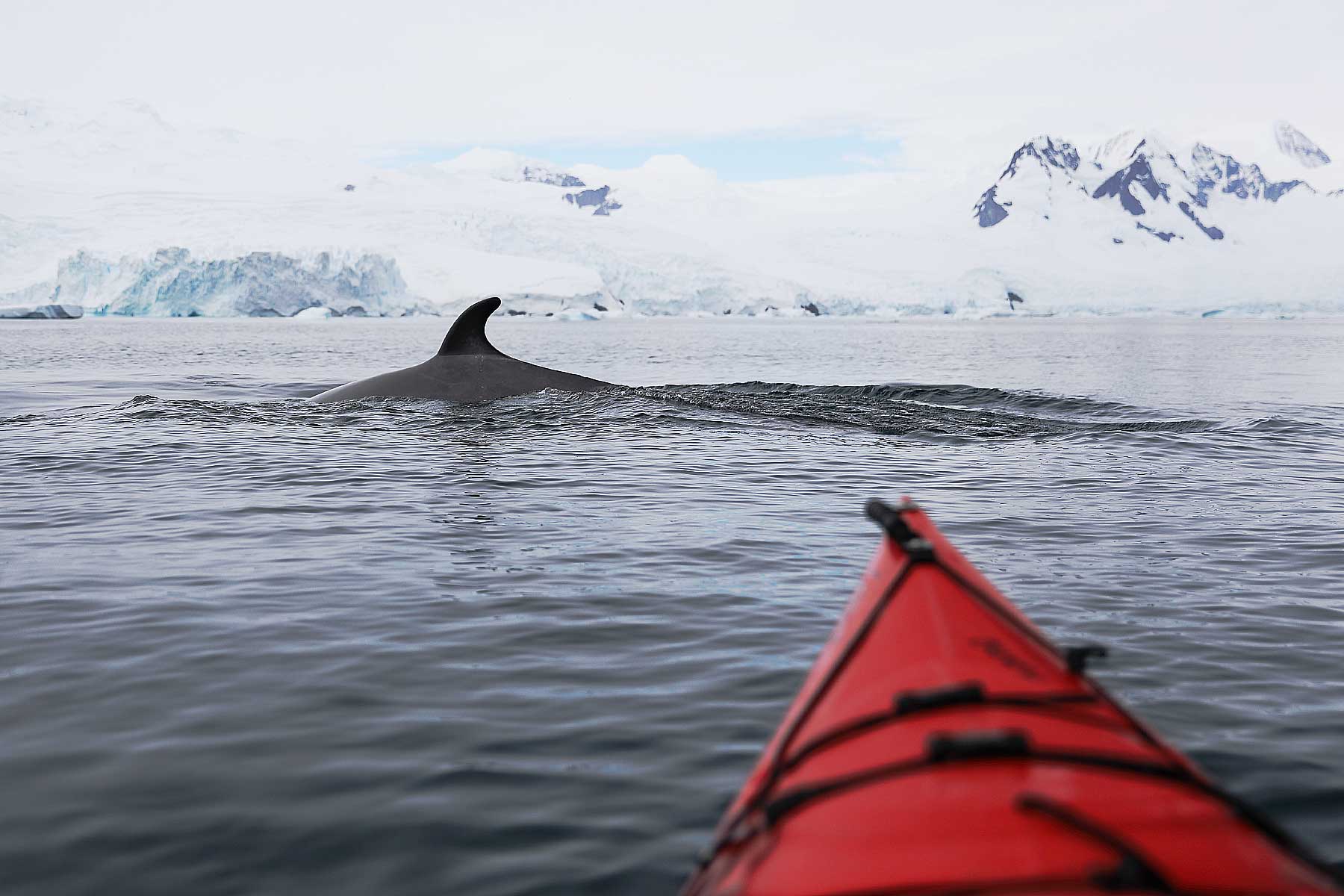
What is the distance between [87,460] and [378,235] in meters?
106

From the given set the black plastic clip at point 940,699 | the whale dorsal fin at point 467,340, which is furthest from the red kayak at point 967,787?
the whale dorsal fin at point 467,340

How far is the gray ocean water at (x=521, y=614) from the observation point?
13.8 ft

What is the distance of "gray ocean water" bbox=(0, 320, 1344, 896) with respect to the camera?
13.8 feet

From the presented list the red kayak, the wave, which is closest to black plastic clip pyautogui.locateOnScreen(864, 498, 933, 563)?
the red kayak

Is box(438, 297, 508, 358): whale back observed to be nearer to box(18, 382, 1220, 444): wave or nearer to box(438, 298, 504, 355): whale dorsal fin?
box(438, 298, 504, 355): whale dorsal fin

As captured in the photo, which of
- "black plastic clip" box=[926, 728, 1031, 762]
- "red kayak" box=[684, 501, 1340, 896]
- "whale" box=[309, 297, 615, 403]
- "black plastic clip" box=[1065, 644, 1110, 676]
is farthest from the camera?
"whale" box=[309, 297, 615, 403]

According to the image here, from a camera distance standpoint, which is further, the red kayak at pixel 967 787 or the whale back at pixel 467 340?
the whale back at pixel 467 340

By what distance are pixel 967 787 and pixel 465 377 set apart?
17225mm

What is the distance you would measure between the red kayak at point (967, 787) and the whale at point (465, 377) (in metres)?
15.8

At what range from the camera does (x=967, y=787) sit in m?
2.60

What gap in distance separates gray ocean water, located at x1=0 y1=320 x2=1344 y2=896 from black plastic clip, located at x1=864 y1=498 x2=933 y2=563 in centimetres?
133

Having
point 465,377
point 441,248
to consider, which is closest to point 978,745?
point 465,377

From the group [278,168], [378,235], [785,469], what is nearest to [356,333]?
[378,235]

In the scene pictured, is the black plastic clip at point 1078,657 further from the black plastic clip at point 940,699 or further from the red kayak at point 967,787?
the black plastic clip at point 940,699
